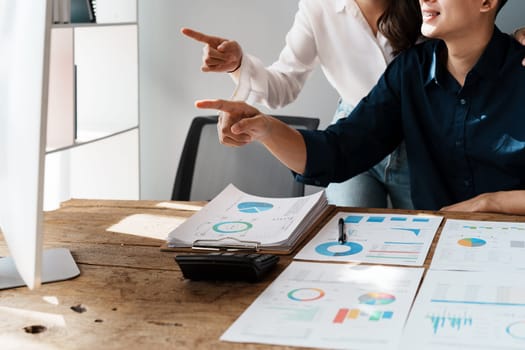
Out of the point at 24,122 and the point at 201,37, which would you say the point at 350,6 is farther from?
the point at 24,122

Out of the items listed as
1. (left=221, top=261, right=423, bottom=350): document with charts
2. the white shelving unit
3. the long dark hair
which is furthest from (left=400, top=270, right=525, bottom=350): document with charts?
the white shelving unit

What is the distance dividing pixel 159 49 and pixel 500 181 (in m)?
1.77

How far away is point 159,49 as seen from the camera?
342 cm

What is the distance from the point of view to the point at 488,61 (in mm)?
2002

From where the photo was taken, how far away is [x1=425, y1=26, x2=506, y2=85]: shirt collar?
200 cm

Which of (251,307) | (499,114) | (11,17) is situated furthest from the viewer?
(499,114)

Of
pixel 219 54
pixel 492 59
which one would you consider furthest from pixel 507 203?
pixel 219 54

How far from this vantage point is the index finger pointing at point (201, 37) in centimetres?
197

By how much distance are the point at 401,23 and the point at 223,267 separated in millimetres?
1169

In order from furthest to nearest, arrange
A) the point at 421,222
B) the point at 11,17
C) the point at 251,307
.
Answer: the point at 421,222 < the point at 251,307 < the point at 11,17

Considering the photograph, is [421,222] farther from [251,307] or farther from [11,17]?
[11,17]

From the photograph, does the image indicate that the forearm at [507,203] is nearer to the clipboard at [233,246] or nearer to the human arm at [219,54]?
the clipboard at [233,246]

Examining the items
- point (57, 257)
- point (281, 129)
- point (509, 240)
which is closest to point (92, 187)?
point (281, 129)

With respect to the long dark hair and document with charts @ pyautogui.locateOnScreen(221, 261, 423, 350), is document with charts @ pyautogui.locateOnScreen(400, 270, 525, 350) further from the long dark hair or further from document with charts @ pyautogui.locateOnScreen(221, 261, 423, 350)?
the long dark hair
